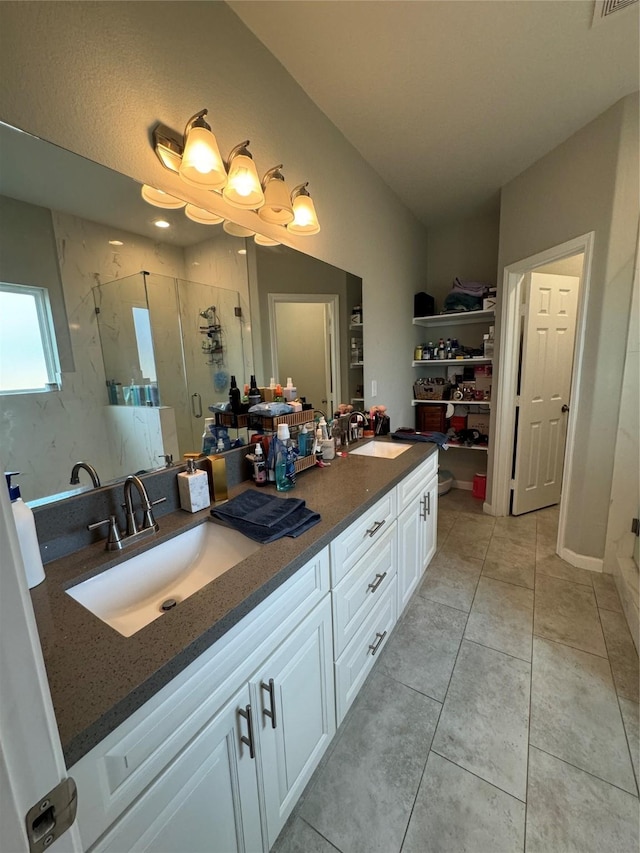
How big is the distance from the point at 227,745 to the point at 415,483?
131cm

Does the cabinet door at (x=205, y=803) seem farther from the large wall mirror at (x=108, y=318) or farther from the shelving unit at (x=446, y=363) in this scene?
A: the shelving unit at (x=446, y=363)

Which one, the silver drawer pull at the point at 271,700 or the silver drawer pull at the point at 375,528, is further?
the silver drawer pull at the point at 375,528

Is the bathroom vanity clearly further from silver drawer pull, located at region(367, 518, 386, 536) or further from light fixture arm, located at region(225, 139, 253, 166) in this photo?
light fixture arm, located at region(225, 139, 253, 166)

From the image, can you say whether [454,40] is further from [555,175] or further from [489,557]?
[489,557]

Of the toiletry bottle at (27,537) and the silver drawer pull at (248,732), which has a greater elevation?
the toiletry bottle at (27,537)

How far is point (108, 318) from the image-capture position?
1.01 metres

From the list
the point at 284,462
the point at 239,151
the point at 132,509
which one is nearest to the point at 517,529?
the point at 284,462

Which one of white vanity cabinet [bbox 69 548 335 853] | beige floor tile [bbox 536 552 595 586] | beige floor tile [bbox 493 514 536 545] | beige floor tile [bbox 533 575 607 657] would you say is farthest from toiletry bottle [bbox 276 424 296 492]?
beige floor tile [bbox 493 514 536 545]

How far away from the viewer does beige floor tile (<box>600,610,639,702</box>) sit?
4.58 feet

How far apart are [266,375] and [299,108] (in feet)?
4.42

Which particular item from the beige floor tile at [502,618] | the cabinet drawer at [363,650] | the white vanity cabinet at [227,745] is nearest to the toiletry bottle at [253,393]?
the white vanity cabinet at [227,745]

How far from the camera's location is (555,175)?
88.0 inches

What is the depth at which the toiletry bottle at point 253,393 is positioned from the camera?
1548 millimetres

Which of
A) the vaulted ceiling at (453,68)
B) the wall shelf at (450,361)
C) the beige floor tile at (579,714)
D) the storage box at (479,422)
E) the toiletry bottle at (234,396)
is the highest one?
the vaulted ceiling at (453,68)
